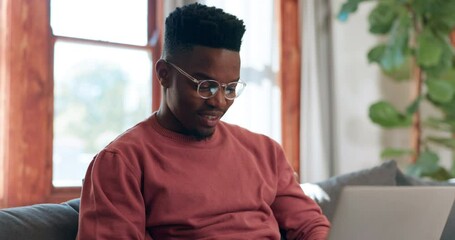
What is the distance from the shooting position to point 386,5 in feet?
11.3

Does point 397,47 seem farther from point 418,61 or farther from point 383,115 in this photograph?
point 383,115

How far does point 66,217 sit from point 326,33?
242cm

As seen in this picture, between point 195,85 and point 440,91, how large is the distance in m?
2.24

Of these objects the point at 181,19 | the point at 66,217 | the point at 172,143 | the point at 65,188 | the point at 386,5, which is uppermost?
the point at 386,5

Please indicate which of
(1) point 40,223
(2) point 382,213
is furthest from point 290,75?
(2) point 382,213

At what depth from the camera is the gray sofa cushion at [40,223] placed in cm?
142

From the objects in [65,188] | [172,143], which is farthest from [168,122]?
[65,188]

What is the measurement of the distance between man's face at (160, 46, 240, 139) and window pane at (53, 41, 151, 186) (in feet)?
4.45

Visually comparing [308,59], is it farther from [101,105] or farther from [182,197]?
[182,197]

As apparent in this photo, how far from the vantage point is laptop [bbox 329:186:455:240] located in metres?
1.19

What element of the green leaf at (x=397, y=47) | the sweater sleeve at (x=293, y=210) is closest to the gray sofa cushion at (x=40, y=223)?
the sweater sleeve at (x=293, y=210)

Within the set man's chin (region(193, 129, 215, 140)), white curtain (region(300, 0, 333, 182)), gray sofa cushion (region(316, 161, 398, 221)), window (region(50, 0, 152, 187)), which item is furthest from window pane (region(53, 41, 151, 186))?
man's chin (region(193, 129, 215, 140))

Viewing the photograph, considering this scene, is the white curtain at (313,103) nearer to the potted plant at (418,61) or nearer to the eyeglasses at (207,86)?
the potted plant at (418,61)

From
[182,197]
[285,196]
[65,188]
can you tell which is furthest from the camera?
[65,188]
